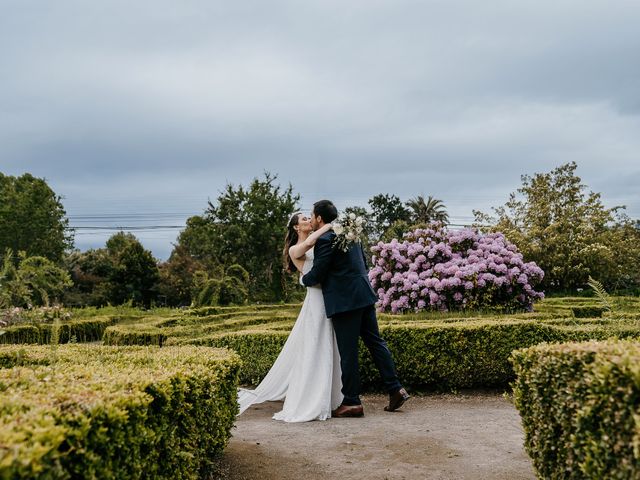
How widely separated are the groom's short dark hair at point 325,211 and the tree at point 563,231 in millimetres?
22935

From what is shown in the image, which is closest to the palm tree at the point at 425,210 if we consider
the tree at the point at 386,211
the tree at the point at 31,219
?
the tree at the point at 386,211

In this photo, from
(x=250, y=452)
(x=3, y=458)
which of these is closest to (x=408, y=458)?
(x=250, y=452)

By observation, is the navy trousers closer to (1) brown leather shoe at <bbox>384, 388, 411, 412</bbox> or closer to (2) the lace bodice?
(1) brown leather shoe at <bbox>384, 388, 411, 412</bbox>

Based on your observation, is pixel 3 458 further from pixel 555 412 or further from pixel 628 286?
pixel 628 286

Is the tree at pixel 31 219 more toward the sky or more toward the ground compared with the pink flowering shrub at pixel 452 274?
more toward the sky

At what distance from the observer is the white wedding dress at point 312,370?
6.51 meters

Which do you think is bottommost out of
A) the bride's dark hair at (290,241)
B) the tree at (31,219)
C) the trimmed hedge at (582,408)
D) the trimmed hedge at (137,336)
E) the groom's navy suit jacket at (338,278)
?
the trimmed hedge at (137,336)

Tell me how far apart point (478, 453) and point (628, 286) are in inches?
1330

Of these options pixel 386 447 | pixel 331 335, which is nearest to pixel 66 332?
pixel 331 335

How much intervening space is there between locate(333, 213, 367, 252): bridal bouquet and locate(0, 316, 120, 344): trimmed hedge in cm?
1058

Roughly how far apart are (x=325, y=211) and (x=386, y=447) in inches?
112

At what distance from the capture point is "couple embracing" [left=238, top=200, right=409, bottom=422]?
6.50 m

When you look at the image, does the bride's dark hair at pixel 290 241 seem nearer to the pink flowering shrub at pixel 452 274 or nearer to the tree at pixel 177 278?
the pink flowering shrub at pixel 452 274

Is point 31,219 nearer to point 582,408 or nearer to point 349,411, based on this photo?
point 349,411
